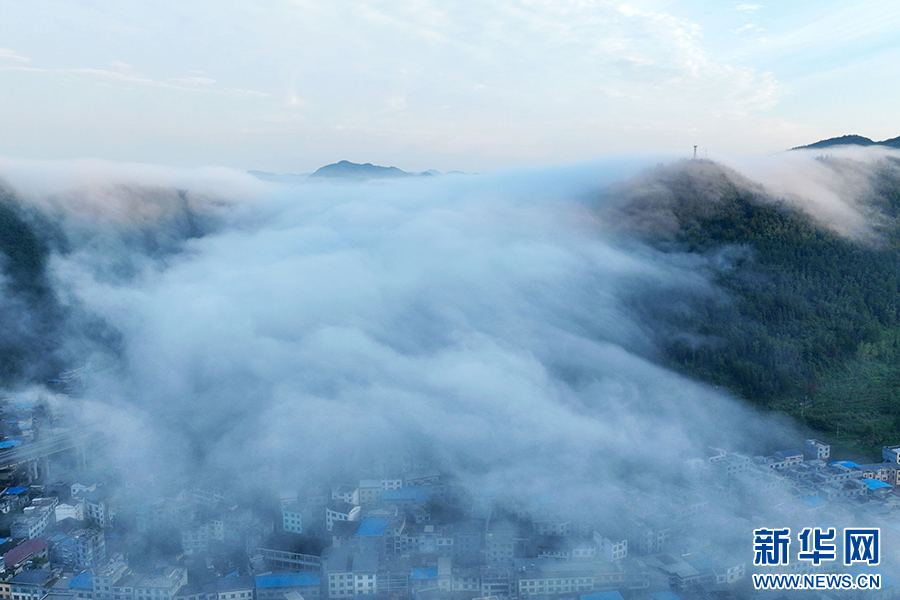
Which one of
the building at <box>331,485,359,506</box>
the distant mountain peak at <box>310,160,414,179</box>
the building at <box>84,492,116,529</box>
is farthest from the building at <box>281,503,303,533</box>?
the distant mountain peak at <box>310,160,414,179</box>

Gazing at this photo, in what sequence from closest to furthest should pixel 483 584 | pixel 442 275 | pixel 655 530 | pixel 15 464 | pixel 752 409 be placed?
pixel 483 584 < pixel 655 530 < pixel 15 464 < pixel 752 409 < pixel 442 275

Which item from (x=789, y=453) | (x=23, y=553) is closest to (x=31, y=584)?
(x=23, y=553)

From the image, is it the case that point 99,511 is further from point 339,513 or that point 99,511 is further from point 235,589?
point 339,513

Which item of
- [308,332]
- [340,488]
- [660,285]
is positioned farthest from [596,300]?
[340,488]

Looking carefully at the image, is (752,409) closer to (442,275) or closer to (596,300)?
(596,300)

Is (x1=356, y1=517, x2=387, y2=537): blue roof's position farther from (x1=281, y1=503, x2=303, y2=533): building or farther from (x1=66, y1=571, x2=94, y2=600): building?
(x1=66, y1=571, x2=94, y2=600): building

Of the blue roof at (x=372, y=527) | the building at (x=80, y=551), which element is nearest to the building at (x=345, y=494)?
→ the blue roof at (x=372, y=527)
